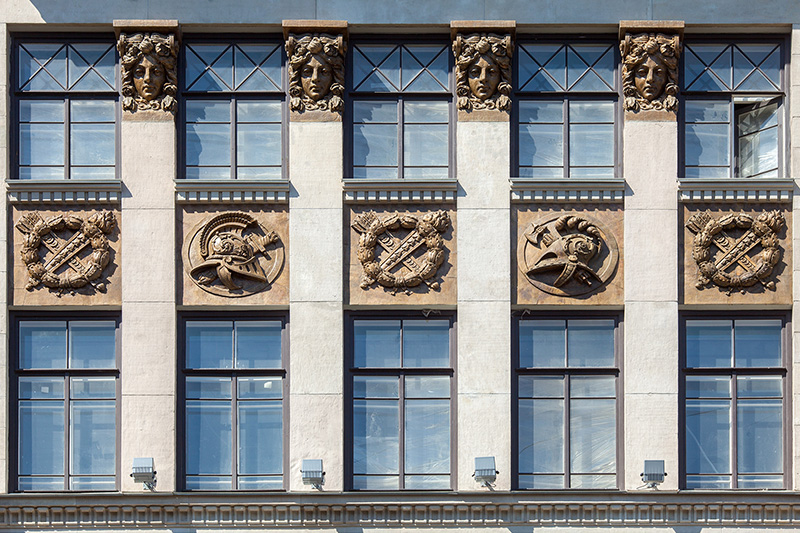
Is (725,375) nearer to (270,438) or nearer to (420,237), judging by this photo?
(420,237)

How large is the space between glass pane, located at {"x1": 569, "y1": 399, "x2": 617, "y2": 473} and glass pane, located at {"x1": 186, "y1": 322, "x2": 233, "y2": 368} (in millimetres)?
5528

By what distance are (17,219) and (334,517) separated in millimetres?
6841

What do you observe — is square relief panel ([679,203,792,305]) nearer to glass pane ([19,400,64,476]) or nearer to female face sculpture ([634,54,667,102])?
female face sculpture ([634,54,667,102])

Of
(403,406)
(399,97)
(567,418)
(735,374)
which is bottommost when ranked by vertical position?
(567,418)

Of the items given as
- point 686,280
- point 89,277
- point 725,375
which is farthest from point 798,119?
point 89,277

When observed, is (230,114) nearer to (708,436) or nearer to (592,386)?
(592,386)

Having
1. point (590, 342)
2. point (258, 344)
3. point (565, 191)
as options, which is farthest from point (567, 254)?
point (258, 344)

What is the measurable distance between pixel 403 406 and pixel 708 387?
485 centimetres

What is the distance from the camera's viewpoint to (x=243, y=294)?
17359 millimetres

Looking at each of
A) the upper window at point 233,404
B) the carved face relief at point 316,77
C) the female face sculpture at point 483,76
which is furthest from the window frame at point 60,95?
the female face sculpture at point 483,76

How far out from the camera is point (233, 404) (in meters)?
17.4

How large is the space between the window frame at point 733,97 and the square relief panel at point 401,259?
13.4 ft

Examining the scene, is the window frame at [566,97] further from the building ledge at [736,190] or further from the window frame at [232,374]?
the window frame at [232,374]

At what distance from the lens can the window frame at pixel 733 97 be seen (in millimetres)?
17891
